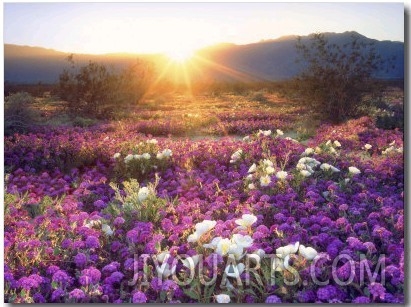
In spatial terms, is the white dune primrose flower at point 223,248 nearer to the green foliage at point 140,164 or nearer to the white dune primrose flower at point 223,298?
the white dune primrose flower at point 223,298

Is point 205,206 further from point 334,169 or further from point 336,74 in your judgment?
point 336,74

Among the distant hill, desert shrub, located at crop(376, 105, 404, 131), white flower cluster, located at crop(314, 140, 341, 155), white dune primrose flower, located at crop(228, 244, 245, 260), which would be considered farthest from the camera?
white flower cluster, located at crop(314, 140, 341, 155)

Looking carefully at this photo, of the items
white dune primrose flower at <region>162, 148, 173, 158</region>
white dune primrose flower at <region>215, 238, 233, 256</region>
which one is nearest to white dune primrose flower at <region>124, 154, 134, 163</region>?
white dune primrose flower at <region>162, 148, 173, 158</region>

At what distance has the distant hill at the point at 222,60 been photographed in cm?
484

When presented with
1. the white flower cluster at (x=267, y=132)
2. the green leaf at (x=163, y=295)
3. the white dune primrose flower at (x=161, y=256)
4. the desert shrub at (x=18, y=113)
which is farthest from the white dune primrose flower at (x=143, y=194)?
the white flower cluster at (x=267, y=132)

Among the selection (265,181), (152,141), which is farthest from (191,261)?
(152,141)

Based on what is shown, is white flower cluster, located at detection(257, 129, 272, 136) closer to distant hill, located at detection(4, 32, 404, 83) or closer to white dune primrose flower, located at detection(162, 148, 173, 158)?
distant hill, located at detection(4, 32, 404, 83)

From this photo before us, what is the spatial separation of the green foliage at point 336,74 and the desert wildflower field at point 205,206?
20 cm

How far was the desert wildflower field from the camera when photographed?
360 cm

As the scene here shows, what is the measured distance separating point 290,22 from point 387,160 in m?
1.62

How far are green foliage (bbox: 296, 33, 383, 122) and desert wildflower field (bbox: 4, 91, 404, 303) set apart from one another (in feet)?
0.65

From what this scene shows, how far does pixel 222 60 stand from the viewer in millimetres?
4973

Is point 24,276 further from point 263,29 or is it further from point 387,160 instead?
point 387,160

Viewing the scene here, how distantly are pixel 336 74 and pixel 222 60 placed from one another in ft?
5.13
